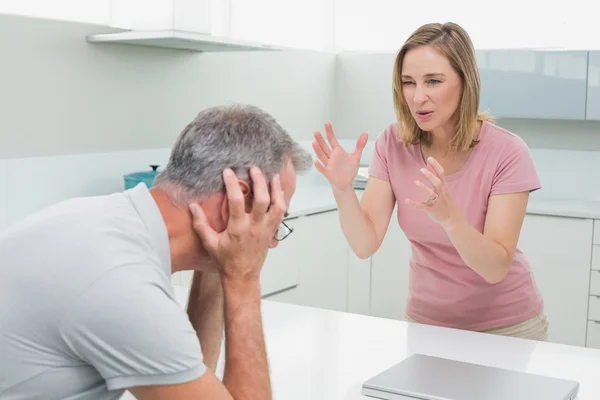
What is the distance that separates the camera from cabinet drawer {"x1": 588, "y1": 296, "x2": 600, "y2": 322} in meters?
3.97

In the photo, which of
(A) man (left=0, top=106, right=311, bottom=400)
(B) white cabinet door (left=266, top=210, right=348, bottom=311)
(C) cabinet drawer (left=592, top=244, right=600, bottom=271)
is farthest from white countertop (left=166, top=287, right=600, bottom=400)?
(C) cabinet drawer (left=592, top=244, right=600, bottom=271)

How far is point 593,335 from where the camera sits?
400 centimetres

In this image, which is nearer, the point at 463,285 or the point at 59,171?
the point at 463,285

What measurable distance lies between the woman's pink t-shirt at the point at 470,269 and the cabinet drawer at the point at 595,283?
1.91m

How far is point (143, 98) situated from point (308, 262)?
111cm

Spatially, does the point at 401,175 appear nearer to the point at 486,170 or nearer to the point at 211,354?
the point at 486,170

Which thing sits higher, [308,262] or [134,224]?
[134,224]

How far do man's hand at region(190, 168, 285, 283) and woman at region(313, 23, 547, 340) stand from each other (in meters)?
0.72

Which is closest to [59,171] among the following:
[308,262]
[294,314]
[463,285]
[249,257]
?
[308,262]

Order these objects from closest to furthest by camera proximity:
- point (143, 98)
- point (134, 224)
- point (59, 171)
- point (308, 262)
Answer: point (134, 224) → point (59, 171) → point (143, 98) → point (308, 262)

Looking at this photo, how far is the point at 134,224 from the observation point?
4.11 feet

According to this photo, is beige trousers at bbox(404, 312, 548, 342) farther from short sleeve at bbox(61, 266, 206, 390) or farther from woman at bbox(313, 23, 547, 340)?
short sleeve at bbox(61, 266, 206, 390)

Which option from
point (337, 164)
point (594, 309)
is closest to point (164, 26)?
point (337, 164)

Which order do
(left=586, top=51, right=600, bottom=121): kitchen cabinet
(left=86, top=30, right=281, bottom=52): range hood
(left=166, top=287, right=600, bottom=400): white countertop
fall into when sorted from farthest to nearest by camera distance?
(left=586, top=51, right=600, bottom=121): kitchen cabinet < (left=86, top=30, right=281, bottom=52): range hood < (left=166, top=287, right=600, bottom=400): white countertop
